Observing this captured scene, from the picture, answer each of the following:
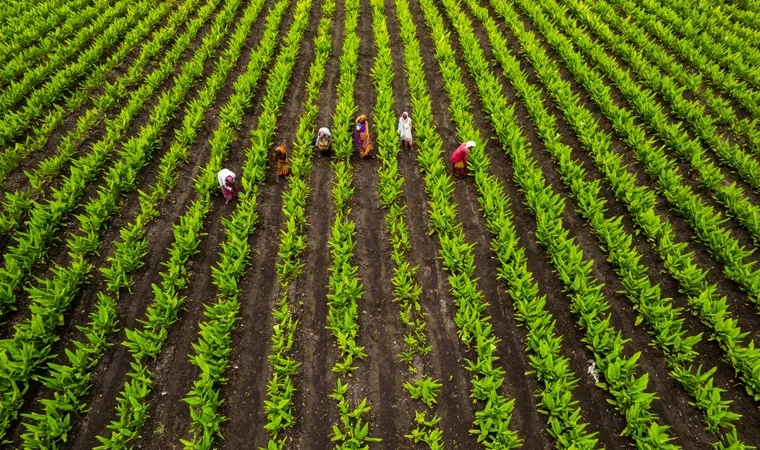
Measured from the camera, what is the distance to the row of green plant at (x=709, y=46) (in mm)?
10180

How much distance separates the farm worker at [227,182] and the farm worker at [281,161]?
892 millimetres

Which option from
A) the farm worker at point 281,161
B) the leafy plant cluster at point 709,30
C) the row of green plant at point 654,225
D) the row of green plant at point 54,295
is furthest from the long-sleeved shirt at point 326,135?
the leafy plant cluster at point 709,30

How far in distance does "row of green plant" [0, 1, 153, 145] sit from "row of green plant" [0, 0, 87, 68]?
1.31m

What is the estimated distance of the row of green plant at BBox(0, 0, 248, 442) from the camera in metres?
5.00

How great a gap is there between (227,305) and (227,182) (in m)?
2.45

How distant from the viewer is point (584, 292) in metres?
5.94

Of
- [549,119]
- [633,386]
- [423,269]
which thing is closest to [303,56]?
[549,119]

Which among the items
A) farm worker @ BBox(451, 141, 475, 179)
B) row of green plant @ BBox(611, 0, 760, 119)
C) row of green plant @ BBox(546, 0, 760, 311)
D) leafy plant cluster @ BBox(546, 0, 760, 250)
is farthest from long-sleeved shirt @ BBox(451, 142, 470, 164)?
row of green plant @ BBox(611, 0, 760, 119)

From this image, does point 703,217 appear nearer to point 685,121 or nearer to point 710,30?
point 685,121

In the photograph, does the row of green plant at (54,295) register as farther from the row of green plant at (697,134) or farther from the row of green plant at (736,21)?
the row of green plant at (736,21)

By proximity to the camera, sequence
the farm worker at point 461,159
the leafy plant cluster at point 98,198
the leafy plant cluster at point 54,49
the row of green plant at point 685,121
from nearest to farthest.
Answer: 1. the leafy plant cluster at point 98,198
2. the row of green plant at point 685,121
3. the farm worker at point 461,159
4. the leafy plant cluster at point 54,49

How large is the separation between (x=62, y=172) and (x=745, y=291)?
11.2 metres

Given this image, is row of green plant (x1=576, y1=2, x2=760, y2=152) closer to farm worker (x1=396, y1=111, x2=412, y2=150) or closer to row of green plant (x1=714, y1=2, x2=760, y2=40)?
row of green plant (x1=714, y1=2, x2=760, y2=40)

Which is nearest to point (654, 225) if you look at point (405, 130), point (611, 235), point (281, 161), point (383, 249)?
point (611, 235)
